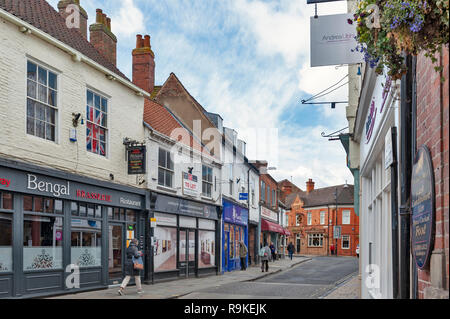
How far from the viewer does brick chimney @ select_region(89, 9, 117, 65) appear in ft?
65.0

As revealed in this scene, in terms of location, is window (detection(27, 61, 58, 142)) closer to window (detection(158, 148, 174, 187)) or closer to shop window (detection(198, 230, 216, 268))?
window (detection(158, 148, 174, 187))

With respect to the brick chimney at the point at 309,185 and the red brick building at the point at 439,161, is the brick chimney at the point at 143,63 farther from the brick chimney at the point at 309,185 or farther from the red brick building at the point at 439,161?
the brick chimney at the point at 309,185

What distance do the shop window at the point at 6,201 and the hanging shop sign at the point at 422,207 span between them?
9.94 m

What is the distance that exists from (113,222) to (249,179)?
1753 centimetres

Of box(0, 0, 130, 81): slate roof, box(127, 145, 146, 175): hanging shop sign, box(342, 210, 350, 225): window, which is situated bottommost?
box(342, 210, 350, 225): window

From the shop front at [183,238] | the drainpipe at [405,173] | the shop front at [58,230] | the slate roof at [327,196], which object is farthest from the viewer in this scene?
the slate roof at [327,196]

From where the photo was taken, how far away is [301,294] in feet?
51.9

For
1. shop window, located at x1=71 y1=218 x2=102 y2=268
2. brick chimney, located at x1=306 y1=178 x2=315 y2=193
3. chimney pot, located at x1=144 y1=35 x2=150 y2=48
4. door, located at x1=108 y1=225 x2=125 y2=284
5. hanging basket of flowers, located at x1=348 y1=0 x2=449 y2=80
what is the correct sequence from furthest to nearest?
brick chimney, located at x1=306 y1=178 x2=315 y2=193
chimney pot, located at x1=144 y1=35 x2=150 y2=48
door, located at x1=108 y1=225 x2=125 y2=284
shop window, located at x1=71 y1=218 x2=102 y2=268
hanging basket of flowers, located at x1=348 y1=0 x2=449 y2=80

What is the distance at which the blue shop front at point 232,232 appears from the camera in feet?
86.9

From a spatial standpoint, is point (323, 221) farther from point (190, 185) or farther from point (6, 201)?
point (6, 201)

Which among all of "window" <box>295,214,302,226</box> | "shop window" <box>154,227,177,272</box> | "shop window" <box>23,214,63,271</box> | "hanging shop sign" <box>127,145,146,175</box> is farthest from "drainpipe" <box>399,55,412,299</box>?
"window" <box>295,214,302,226</box>

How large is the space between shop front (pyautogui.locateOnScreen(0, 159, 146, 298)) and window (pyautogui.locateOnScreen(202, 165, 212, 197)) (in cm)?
674

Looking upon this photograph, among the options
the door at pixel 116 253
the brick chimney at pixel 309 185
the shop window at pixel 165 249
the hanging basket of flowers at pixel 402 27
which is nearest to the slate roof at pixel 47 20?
the door at pixel 116 253
